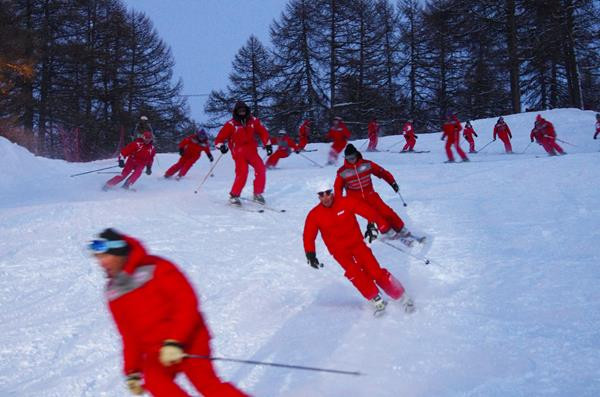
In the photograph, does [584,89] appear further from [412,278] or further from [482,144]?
[412,278]

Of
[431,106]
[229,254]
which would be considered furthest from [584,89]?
[229,254]

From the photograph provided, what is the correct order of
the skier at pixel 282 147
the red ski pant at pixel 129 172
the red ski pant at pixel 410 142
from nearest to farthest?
1. the red ski pant at pixel 129 172
2. the skier at pixel 282 147
3. the red ski pant at pixel 410 142

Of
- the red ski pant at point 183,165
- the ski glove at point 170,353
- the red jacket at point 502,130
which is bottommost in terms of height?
the ski glove at point 170,353

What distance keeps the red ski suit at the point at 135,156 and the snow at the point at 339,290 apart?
505 millimetres

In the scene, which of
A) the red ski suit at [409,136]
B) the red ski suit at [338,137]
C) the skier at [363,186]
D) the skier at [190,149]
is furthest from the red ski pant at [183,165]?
the red ski suit at [409,136]

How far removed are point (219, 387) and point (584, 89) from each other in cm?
3813

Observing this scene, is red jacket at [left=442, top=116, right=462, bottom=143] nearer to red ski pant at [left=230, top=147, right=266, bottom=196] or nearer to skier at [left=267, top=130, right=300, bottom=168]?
skier at [left=267, top=130, right=300, bottom=168]

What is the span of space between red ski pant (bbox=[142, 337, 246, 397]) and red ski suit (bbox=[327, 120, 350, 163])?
12.8 metres

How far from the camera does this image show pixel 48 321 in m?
5.30

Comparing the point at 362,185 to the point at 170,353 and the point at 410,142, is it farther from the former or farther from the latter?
the point at 410,142

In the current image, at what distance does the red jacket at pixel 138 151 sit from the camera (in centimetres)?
1135

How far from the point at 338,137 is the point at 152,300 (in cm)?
1300

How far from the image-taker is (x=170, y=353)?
2.78m

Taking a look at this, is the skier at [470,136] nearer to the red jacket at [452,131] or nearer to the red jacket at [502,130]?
the red jacket at [502,130]
